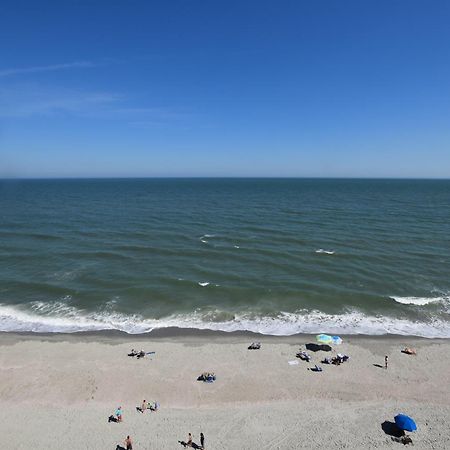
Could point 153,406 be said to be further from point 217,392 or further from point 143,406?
point 217,392

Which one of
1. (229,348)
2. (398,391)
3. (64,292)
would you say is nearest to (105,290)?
Result: (64,292)

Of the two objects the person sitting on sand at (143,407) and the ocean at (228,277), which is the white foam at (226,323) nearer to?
the ocean at (228,277)

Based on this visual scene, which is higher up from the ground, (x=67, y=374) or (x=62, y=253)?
(x=62, y=253)

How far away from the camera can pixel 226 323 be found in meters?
32.0

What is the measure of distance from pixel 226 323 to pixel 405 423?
53.7 feet

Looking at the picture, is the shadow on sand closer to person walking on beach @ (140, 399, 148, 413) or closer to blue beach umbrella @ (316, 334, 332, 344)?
blue beach umbrella @ (316, 334, 332, 344)

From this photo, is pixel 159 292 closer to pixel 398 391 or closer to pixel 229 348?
pixel 229 348

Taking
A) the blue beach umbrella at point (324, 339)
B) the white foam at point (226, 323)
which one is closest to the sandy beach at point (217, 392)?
the blue beach umbrella at point (324, 339)

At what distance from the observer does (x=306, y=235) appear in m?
60.0

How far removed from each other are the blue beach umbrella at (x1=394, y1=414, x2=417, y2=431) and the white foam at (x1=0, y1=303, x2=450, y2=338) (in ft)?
36.6

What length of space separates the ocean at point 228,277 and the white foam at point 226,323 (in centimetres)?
10

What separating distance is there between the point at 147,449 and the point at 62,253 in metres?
37.6

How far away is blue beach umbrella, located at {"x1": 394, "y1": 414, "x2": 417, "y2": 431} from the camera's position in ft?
62.7

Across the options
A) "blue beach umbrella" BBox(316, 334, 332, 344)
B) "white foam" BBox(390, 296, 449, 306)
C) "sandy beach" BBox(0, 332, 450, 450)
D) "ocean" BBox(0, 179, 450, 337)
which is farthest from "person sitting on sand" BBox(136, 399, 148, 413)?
"white foam" BBox(390, 296, 449, 306)
